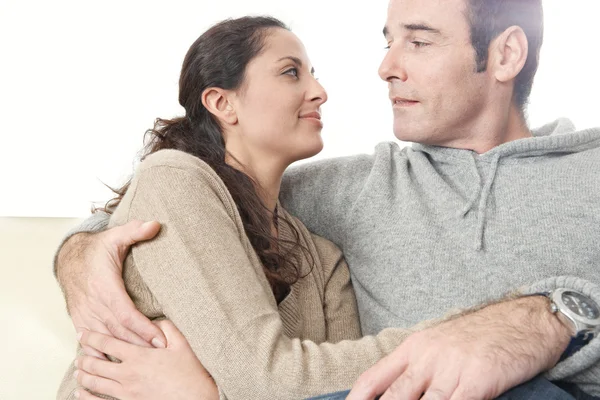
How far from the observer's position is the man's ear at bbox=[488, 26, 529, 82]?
1915mm

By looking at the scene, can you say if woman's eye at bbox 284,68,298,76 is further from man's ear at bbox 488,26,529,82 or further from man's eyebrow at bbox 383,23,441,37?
man's ear at bbox 488,26,529,82

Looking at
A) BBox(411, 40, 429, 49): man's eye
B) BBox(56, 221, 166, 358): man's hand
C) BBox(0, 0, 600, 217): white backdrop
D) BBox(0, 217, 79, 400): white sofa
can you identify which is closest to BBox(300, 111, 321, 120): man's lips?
BBox(411, 40, 429, 49): man's eye

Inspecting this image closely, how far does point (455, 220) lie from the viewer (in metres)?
1.67

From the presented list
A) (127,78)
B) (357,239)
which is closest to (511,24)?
(357,239)

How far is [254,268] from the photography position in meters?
1.45

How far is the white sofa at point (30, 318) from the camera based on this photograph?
173 cm

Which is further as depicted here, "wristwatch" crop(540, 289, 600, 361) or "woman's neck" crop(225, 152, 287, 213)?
"woman's neck" crop(225, 152, 287, 213)

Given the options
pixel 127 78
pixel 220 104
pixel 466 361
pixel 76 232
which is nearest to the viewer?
pixel 466 361

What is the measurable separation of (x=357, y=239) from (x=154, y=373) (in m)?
0.64

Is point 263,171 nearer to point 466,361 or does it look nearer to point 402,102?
point 402,102

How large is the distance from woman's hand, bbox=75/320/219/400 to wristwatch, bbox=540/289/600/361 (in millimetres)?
650

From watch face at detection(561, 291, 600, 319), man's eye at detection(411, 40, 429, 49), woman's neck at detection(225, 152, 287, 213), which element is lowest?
watch face at detection(561, 291, 600, 319)

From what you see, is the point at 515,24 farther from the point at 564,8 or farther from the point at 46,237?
the point at 46,237

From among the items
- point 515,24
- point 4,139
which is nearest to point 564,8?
point 515,24
